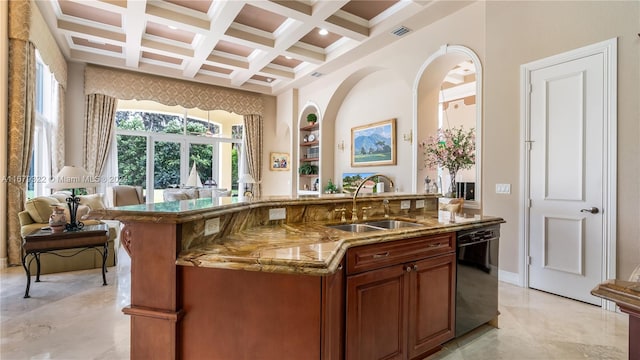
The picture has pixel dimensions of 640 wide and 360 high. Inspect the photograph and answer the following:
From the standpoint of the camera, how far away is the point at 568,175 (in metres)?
3.09

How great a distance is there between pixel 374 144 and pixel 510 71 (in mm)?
2458

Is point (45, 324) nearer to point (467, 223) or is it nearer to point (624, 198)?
point (467, 223)

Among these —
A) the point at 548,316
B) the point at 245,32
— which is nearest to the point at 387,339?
the point at 548,316

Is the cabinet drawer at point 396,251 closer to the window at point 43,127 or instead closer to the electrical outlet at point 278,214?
the electrical outlet at point 278,214

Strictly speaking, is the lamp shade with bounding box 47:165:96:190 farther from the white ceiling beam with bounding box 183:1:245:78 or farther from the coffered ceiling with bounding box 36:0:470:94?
the white ceiling beam with bounding box 183:1:245:78

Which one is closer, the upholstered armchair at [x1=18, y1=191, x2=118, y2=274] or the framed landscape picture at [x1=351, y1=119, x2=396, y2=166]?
the upholstered armchair at [x1=18, y1=191, x2=118, y2=274]

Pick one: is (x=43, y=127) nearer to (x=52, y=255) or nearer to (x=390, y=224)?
(x=52, y=255)

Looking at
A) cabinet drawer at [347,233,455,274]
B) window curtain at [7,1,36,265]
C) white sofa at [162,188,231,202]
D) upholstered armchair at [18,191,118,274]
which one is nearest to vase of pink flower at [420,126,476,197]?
cabinet drawer at [347,233,455,274]

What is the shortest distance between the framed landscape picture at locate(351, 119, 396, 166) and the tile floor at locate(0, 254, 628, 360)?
270cm

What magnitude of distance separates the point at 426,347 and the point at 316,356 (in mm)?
952

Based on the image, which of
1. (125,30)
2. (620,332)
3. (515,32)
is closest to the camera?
(620,332)

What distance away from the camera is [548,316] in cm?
268

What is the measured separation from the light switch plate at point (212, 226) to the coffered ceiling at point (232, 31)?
334 cm

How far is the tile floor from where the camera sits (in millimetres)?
2090
